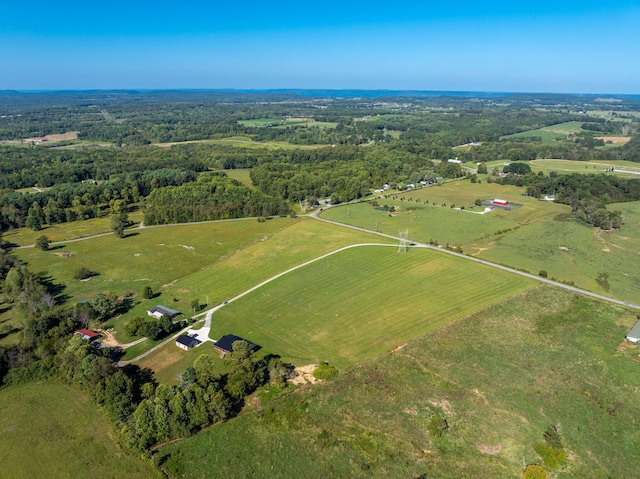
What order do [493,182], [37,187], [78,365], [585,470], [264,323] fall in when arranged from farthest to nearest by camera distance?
[493,182] → [37,187] → [264,323] → [78,365] → [585,470]

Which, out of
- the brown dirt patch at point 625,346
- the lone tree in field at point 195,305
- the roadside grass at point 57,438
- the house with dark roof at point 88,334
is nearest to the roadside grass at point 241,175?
the lone tree in field at point 195,305

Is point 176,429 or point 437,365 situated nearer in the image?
point 176,429

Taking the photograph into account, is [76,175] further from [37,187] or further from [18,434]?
[18,434]

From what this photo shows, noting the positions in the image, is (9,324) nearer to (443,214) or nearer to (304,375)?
(304,375)

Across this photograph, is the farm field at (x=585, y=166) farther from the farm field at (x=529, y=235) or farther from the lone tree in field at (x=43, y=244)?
the lone tree in field at (x=43, y=244)

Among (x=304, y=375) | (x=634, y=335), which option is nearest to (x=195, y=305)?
(x=304, y=375)

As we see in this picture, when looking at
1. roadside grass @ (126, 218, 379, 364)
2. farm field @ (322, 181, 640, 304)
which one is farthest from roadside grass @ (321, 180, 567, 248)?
roadside grass @ (126, 218, 379, 364)

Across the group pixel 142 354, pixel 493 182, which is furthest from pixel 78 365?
pixel 493 182

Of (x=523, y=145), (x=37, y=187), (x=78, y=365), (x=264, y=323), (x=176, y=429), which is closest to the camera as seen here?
(x=176, y=429)
